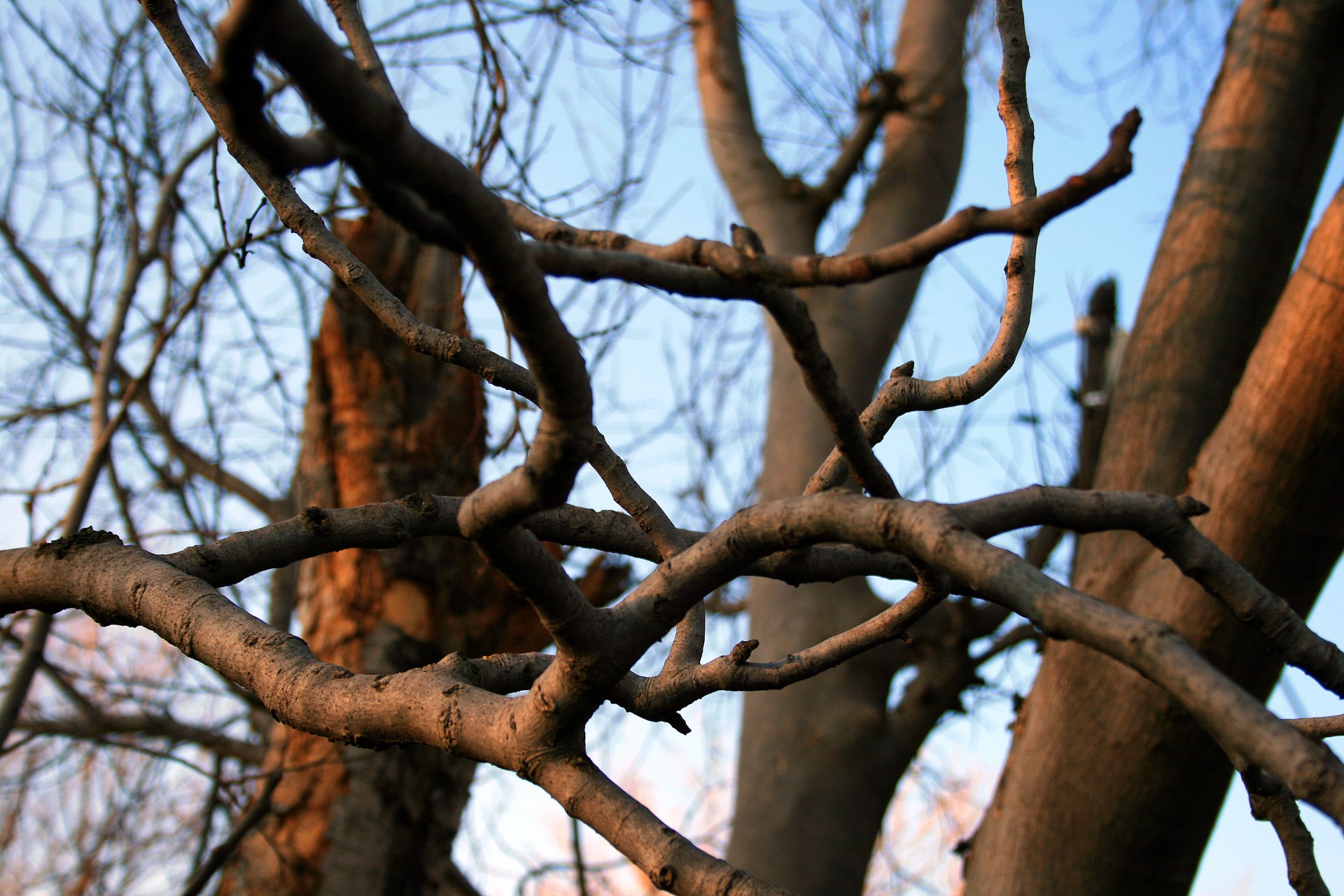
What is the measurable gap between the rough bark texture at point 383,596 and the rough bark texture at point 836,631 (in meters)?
0.94

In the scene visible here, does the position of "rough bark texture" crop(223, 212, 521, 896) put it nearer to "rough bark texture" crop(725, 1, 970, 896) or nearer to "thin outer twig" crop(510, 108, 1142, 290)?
"rough bark texture" crop(725, 1, 970, 896)

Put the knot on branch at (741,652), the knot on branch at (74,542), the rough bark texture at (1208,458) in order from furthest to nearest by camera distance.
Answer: the rough bark texture at (1208,458) → the knot on branch at (74,542) → the knot on branch at (741,652)

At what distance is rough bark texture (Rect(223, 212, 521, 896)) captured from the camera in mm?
3029

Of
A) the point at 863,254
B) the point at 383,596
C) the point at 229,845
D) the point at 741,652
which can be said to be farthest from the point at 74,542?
the point at 383,596

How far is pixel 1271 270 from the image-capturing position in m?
2.85

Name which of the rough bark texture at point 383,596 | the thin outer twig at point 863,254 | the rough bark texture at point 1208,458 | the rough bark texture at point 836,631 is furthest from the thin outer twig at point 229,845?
the thin outer twig at point 863,254

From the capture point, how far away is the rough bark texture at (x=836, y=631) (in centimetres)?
327

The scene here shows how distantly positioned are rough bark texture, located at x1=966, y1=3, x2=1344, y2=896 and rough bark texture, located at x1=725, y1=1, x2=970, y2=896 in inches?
24.0

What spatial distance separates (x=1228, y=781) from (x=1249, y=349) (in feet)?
4.11

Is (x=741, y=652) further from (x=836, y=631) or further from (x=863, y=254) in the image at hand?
(x=836, y=631)

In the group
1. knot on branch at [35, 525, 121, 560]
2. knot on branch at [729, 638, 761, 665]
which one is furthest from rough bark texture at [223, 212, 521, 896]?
knot on branch at [729, 638, 761, 665]

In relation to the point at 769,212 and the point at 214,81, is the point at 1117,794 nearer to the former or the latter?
the point at 214,81

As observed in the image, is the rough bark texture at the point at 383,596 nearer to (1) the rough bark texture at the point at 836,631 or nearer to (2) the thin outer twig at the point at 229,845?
(2) the thin outer twig at the point at 229,845

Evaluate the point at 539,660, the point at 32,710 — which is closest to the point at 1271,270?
the point at 539,660
